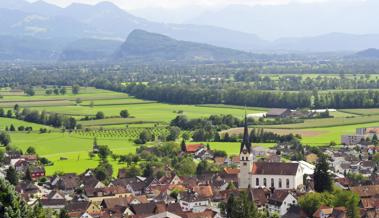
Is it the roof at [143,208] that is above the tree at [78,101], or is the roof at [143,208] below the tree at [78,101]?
above

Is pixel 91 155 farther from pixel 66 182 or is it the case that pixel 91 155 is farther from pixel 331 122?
pixel 331 122

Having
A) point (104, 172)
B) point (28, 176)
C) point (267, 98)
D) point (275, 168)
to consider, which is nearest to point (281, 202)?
point (275, 168)

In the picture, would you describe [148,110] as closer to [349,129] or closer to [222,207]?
[349,129]

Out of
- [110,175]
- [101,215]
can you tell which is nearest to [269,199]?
[101,215]

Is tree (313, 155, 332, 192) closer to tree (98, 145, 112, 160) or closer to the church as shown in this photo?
the church

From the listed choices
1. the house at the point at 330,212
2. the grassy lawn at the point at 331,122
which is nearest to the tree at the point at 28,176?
the house at the point at 330,212

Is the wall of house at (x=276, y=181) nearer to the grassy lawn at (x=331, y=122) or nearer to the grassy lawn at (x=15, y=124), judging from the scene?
the grassy lawn at (x=331, y=122)
